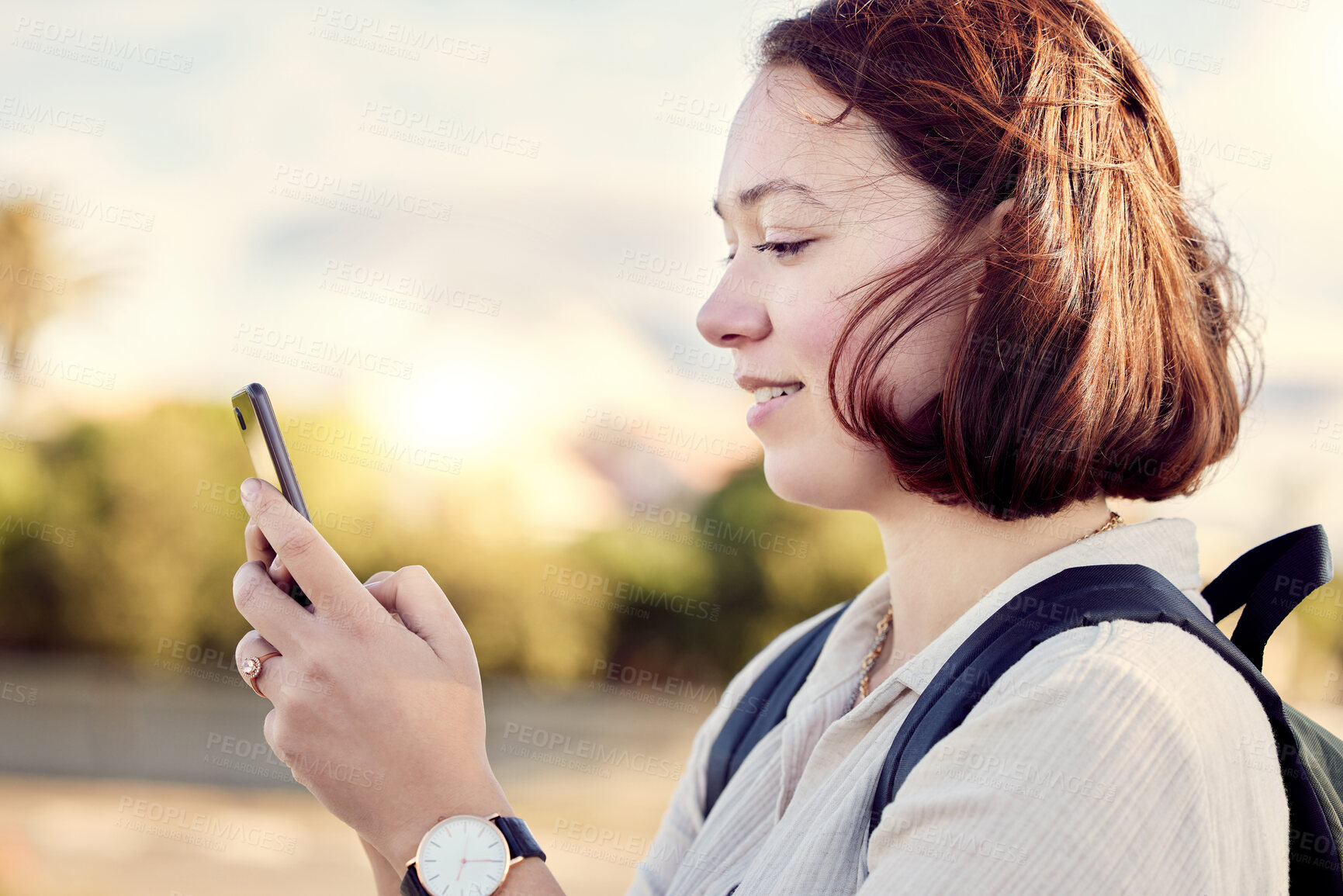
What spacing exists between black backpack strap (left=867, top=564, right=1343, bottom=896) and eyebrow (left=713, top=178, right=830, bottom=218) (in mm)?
609

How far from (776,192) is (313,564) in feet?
2.70

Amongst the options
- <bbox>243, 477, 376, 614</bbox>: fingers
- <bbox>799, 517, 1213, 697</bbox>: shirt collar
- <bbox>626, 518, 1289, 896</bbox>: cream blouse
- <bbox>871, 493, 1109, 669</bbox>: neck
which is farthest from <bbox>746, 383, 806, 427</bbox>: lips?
<bbox>243, 477, 376, 614</bbox>: fingers

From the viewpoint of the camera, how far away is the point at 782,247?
1376 millimetres

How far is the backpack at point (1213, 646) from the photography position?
102 cm

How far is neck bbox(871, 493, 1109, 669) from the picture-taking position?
1328mm

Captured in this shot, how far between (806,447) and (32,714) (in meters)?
10.1

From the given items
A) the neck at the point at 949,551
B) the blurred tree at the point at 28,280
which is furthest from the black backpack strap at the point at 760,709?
the blurred tree at the point at 28,280

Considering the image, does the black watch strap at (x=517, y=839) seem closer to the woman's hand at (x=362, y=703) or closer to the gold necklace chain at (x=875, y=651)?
the woman's hand at (x=362, y=703)

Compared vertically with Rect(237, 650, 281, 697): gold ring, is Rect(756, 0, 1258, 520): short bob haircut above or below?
above

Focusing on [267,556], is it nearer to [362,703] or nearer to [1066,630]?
[362,703]

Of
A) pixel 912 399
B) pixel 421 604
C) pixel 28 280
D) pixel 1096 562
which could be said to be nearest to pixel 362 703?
pixel 421 604

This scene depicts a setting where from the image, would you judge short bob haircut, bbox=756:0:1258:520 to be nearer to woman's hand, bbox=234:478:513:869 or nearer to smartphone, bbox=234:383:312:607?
woman's hand, bbox=234:478:513:869

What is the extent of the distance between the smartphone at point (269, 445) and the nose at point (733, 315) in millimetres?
645

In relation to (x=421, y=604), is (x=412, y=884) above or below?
below
